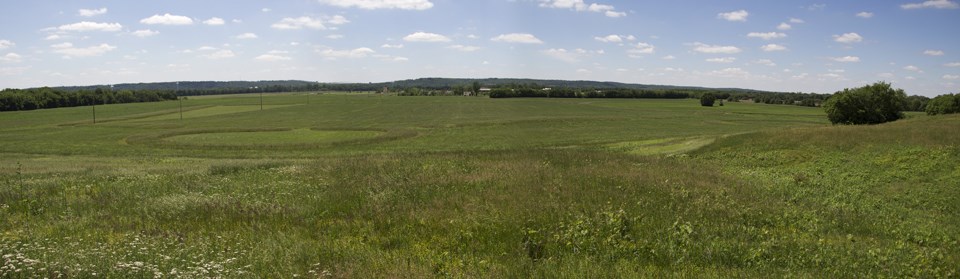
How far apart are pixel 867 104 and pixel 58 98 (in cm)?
17868

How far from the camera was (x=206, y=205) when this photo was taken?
608 inches

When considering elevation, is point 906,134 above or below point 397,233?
above

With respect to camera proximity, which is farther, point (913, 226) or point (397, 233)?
point (913, 226)

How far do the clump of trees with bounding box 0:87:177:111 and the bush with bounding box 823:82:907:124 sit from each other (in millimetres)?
151744

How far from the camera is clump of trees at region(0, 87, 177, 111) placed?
127438 millimetres

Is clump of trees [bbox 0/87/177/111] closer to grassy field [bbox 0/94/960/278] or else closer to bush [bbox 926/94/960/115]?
grassy field [bbox 0/94/960/278]

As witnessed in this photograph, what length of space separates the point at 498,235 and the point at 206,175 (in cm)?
1586

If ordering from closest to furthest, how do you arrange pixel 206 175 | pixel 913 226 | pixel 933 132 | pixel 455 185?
pixel 913 226 < pixel 455 185 < pixel 206 175 < pixel 933 132

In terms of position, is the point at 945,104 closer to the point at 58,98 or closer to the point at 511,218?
the point at 511,218

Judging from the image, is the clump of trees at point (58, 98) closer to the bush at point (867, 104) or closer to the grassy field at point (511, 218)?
the grassy field at point (511, 218)

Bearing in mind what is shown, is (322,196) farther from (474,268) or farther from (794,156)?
(794,156)

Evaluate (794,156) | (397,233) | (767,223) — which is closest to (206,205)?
(397,233)

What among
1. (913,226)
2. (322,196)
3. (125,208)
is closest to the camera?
(913,226)

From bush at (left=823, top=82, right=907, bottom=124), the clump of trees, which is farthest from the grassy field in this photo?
the clump of trees
